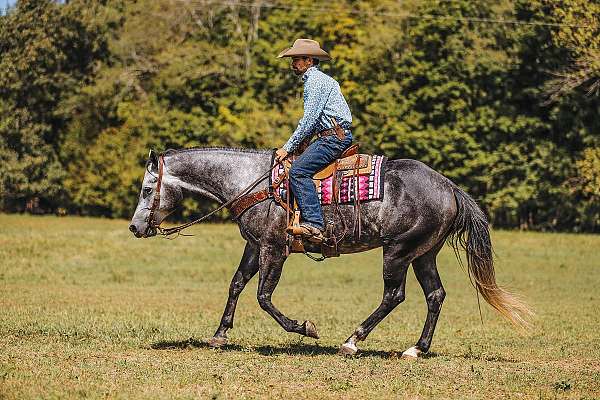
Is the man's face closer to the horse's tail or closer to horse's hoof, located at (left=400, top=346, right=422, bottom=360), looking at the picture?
the horse's tail

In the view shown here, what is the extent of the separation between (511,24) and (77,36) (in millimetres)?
16981

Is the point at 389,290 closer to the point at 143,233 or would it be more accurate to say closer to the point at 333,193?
the point at 333,193

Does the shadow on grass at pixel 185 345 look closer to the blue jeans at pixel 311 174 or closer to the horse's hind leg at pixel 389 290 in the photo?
the horse's hind leg at pixel 389 290

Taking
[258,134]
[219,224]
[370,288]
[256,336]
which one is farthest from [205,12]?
[256,336]

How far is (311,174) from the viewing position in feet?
39.3

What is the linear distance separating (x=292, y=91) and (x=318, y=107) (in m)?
28.6

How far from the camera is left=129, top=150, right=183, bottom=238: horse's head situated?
12531 millimetres

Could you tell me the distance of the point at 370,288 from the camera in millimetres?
24969

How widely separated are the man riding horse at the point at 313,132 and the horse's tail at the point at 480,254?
1634 millimetres

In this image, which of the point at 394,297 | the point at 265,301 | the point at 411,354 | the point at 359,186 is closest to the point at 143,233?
the point at 265,301

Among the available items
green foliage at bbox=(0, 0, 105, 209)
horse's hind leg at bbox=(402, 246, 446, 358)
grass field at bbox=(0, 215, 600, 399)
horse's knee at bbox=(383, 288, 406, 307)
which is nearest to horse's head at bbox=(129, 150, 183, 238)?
grass field at bbox=(0, 215, 600, 399)

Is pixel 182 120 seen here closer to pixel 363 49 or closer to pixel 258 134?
pixel 258 134

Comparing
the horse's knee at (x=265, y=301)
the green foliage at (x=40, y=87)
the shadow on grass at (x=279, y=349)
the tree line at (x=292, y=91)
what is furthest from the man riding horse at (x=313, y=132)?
the green foliage at (x=40, y=87)

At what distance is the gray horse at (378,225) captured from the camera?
1209 cm
